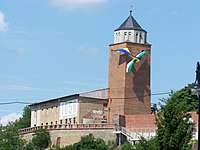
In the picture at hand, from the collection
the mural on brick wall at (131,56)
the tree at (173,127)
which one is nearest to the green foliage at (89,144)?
the mural on brick wall at (131,56)

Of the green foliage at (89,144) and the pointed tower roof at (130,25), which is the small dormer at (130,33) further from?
the green foliage at (89,144)

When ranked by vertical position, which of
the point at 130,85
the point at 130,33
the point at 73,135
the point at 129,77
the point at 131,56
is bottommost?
the point at 73,135

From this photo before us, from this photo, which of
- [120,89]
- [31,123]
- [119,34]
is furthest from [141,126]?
[31,123]

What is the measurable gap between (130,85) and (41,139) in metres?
13.9

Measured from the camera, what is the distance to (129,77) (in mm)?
92062

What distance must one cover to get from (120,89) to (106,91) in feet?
9.47

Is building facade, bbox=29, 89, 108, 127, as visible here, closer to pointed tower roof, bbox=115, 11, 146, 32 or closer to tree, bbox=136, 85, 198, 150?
pointed tower roof, bbox=115, 11, 146, 32

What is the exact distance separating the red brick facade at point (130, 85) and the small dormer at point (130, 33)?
762 millimetres

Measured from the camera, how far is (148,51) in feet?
308

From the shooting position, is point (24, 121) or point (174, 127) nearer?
point (174, 127)

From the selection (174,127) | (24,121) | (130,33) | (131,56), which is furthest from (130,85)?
(174,127)

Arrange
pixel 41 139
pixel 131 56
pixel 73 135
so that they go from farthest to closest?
pixel 131 56 < pixel 41 139 < pixel 73 135

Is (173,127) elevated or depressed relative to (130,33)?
depressed

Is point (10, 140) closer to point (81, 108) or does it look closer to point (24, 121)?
point (81, 108)
